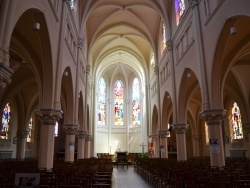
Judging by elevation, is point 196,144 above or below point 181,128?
below

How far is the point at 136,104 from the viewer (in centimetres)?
4406

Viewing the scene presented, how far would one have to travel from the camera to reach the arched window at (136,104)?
4303cm

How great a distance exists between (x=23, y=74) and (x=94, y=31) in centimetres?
981

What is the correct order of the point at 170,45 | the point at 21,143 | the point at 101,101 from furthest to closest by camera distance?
the point at 101,101 < the point at 21,143 < the point at 170,45

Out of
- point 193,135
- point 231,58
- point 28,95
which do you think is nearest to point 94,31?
point 28,95

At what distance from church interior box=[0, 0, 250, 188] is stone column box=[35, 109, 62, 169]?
0.05 m

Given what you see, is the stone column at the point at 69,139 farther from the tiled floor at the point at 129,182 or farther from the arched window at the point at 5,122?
the arched window at the point at 5,122

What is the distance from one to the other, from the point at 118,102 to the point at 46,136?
33137mm

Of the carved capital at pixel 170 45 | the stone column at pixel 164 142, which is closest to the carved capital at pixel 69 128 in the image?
the stone column at pixel 164 142

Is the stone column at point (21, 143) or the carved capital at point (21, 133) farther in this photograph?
the carved capital at point (21, 133)

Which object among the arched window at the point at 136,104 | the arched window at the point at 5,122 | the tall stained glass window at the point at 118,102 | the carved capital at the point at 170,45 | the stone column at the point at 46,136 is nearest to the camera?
the stone column at the point at 46,136

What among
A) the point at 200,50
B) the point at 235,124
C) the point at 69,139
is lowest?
the point at 69,139

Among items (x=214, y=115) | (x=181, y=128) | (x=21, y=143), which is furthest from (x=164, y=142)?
(x=21, y=143)

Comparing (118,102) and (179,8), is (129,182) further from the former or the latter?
(118,102)
